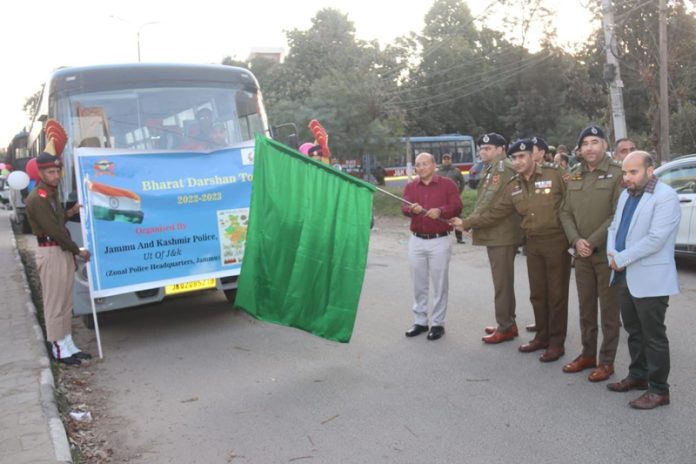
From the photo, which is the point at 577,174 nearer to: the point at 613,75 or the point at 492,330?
the point at 492,330

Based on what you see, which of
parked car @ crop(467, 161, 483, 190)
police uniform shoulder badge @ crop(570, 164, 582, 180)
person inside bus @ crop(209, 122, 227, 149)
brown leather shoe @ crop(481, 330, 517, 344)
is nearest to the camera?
police uniform shoulder badge @ crop(570, 164, 582, 180)

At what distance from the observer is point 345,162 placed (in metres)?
26.6

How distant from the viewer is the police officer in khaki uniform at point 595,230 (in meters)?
5.14

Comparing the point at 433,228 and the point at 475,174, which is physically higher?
the point at 475,174

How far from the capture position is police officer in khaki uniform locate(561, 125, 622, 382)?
514 centimetres

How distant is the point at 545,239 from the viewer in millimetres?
5691

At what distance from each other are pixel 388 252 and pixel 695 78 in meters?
16.3

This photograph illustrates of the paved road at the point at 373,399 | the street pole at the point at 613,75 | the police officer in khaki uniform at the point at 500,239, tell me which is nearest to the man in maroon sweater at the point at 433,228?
the police officer in khaki uniform at the point at 500,239

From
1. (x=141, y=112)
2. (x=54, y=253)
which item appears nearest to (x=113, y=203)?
(x=54, y=253)

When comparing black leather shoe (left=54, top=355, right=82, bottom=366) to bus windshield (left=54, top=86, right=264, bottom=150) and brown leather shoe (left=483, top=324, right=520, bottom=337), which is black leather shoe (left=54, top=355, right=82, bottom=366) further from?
brown leather shoe (left=483, top=324, right=520, bottom=337)

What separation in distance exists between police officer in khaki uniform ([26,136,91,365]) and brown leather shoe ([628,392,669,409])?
16.1 feet

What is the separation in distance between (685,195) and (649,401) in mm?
5675

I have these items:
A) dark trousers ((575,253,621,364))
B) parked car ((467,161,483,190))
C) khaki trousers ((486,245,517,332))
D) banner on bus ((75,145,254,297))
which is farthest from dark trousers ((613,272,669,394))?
parked car ((467,161,483,190))

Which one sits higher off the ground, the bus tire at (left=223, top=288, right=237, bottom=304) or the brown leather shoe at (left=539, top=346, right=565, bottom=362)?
the bus tire at (left=223, top=288, right=237, bottom=304)
